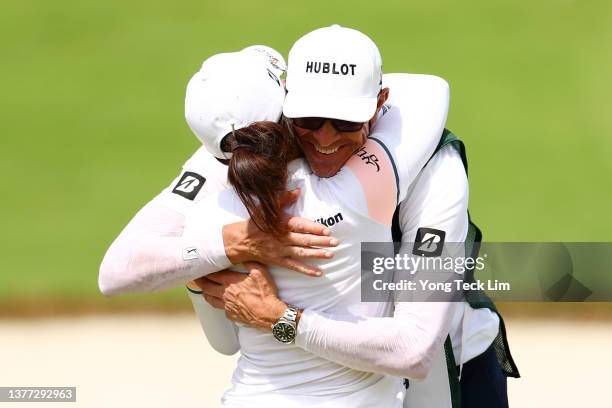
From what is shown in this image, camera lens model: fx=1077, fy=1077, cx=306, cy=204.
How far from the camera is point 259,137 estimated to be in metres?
2.53

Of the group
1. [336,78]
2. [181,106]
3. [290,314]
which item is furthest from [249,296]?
[181,106]

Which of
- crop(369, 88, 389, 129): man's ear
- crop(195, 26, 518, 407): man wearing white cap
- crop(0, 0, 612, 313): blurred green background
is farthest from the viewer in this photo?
crop(0, 0, 612, 313): blurred green background

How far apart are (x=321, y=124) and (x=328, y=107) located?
0.05 meters

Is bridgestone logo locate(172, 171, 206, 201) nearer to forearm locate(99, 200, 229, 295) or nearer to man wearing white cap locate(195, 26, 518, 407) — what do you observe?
forearm locate(99, 200, 229, 295)

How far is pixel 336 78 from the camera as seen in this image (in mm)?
2637

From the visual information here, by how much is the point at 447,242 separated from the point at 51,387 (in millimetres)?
3314

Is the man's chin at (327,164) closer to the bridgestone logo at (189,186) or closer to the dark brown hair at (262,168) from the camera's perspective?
the dark brown hair at (262,168)

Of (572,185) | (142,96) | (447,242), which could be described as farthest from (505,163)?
(447,242)

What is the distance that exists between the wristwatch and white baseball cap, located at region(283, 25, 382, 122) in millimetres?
493

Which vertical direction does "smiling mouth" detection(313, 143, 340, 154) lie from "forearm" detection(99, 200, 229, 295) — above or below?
above

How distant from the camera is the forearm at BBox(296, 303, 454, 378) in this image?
8.63 ft

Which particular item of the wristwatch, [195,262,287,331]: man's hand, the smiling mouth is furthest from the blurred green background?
the smiling mouth

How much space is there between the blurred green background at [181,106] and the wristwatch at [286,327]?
3.90 meters

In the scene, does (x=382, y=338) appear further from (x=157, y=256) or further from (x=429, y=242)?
(x=157, y=256)
